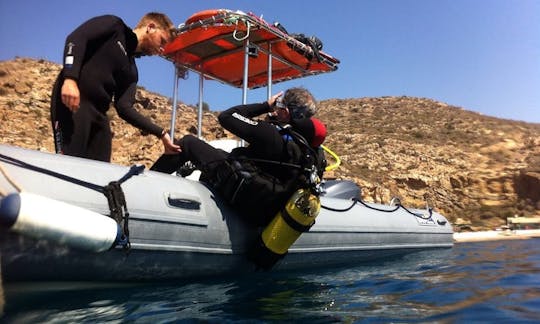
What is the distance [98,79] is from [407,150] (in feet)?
68.4

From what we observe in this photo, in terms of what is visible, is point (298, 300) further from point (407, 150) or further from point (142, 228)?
point (407, 150)

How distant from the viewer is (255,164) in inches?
135

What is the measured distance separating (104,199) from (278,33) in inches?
160

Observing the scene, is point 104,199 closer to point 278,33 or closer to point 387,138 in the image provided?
point 278,33

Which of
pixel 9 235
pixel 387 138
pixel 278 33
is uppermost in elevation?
pixel 387 138

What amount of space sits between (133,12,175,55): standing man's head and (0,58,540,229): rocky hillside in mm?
8068

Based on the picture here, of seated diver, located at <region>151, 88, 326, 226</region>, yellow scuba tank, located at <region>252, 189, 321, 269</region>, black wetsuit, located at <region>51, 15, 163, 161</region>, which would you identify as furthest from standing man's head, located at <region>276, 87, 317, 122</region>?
black wetsuit, located at <region>51, 15, 163, 161</region>

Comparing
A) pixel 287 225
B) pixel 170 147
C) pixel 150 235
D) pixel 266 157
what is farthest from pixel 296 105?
pixel 150 235

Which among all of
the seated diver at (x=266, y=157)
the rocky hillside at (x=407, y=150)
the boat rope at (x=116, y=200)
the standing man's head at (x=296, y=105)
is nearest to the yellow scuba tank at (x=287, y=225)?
the seated diver at (x=266, y=157)

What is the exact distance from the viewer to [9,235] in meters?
2.23

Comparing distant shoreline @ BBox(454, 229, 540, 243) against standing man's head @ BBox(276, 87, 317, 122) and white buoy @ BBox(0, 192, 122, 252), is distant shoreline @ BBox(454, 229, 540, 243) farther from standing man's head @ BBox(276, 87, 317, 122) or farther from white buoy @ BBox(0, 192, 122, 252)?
white buoy @ BBox(0, 192, 122, 252)

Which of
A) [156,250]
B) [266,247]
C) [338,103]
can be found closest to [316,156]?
[266,247]

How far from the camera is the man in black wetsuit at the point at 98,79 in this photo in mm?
2951

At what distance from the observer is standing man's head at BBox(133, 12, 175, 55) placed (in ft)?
11.1
